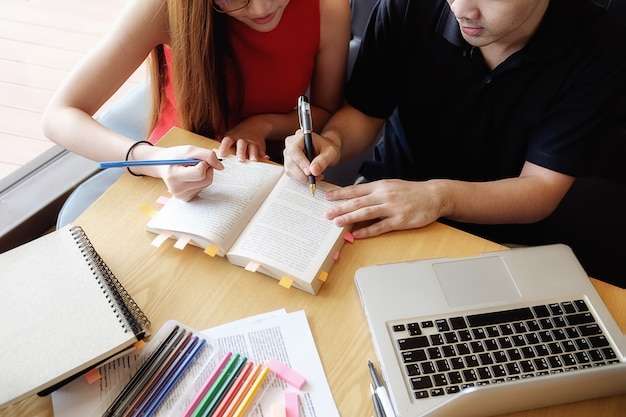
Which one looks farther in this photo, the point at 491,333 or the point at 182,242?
the point at 182,242

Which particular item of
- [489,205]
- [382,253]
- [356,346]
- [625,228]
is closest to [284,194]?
[382,253]

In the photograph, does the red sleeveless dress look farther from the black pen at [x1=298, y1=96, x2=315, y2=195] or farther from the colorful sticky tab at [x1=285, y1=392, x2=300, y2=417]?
the colorful sticky tab at [x1=285, y1=392, x2=300, y2=417]

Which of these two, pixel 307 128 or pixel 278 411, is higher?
pixel 307 128

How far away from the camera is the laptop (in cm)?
63

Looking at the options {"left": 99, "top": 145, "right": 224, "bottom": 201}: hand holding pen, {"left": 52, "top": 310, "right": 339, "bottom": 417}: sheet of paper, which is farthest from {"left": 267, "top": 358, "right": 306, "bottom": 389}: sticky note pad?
{"left": 99, "top": 145, "right": 224, "bottom": 201}: hand holding pen

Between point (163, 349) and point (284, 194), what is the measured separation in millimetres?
338

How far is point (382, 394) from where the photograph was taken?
2.15ft

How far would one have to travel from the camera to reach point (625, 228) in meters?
1.39

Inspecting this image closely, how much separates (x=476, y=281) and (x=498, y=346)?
0.38ft

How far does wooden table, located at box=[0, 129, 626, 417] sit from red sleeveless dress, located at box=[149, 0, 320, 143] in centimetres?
37

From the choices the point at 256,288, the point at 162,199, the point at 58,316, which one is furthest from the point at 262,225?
the point at 58,316

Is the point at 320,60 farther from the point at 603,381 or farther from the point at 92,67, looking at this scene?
the point at 603,381

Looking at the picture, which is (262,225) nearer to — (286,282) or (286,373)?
(286,282)

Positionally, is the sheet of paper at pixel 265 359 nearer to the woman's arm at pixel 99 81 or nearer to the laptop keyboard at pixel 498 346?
the laptop keyboard at pixel 498 346
